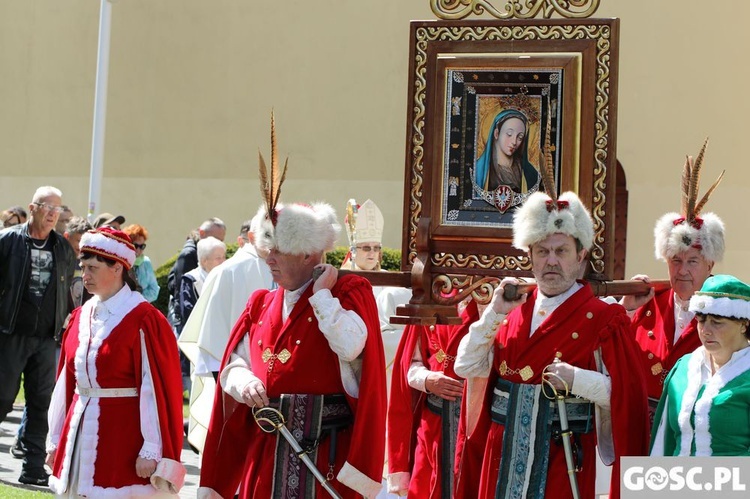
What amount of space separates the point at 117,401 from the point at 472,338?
6.28 feet

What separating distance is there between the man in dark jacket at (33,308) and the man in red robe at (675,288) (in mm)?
4382

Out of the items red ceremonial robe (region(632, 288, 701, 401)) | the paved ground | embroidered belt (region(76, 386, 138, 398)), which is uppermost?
red ceremonial robe (region(632, 288, 701, 401))

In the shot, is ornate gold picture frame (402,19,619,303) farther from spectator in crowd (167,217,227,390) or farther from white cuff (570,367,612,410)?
spectator in crowd (167,217,227,390)

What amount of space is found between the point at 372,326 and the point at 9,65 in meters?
15.9

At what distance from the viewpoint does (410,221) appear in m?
6.14

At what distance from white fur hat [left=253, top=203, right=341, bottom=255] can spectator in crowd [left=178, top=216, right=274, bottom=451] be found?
9.23ft

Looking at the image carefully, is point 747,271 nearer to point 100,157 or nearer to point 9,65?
point 100,157

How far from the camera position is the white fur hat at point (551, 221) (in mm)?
5434

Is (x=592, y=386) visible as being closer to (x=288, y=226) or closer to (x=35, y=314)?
(x=288, y=226)

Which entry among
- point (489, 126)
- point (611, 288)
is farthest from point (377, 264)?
point (611, 288)

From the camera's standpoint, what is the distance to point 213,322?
8875mm

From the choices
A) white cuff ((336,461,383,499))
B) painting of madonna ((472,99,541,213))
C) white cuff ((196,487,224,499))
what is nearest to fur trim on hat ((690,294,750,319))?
painting of madonna ((472,99,541,213))

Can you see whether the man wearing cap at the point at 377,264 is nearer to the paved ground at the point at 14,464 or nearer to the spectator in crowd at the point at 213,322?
the spectator in crowd at the point at 213,322

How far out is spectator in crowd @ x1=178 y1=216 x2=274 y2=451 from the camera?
8750mm
